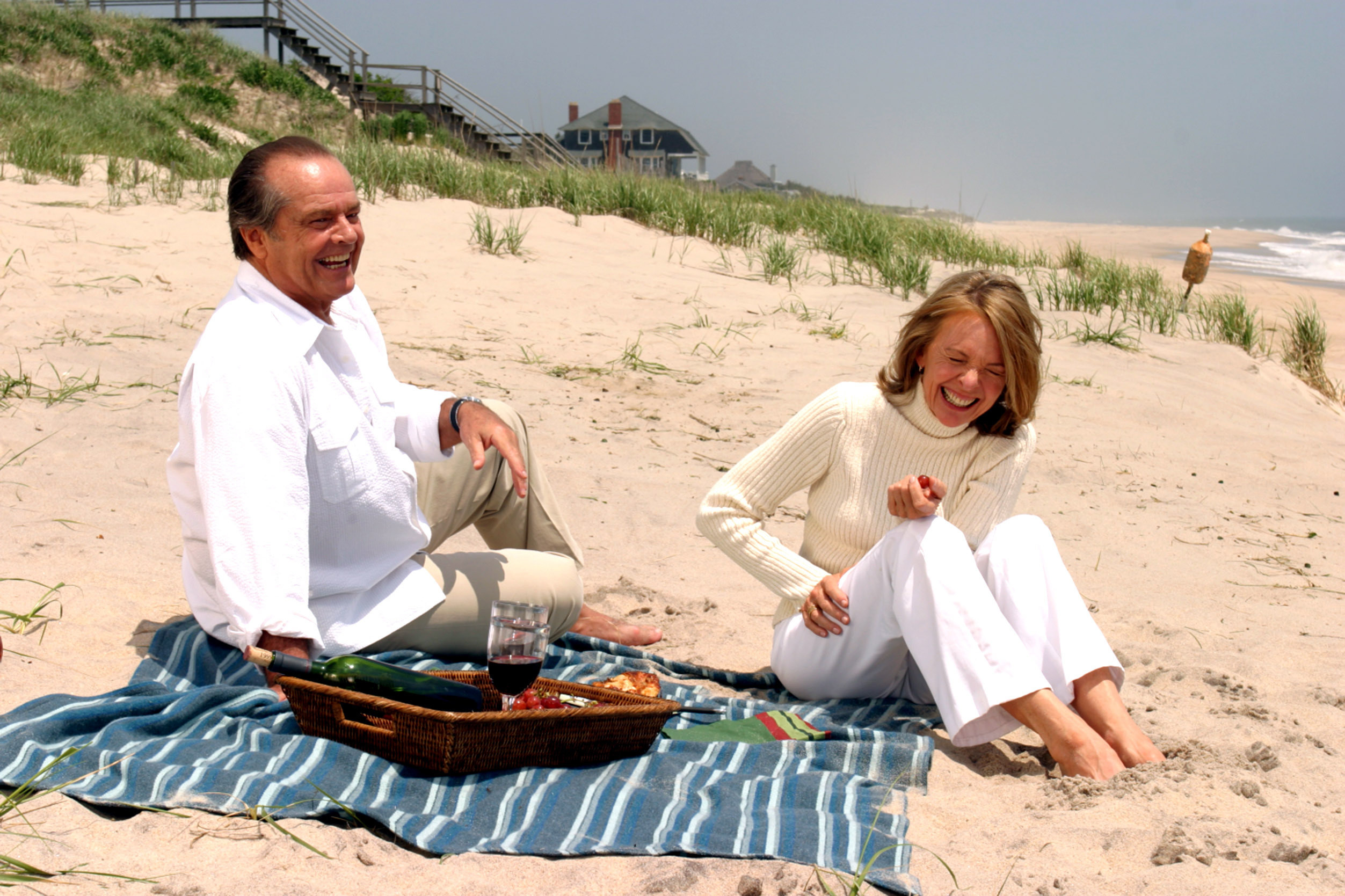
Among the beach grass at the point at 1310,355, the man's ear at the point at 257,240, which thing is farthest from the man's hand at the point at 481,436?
the beach grass at the point at 1310,355

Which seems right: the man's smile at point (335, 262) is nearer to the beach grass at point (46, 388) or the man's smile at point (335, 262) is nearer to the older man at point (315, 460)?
the older man at point (315, 460)

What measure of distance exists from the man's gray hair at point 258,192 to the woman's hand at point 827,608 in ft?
5.42

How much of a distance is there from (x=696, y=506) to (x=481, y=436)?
2106 millimetres

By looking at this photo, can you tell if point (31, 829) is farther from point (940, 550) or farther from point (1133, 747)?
point (1133, 747)

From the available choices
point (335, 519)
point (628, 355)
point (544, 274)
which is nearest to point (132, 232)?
point (544, 274)

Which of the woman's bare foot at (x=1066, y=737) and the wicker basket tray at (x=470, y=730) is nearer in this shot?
the wicker basket tray at (x=470, y=730)

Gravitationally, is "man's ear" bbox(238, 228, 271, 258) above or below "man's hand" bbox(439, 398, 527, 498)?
above

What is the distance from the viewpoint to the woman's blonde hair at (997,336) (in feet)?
9.55

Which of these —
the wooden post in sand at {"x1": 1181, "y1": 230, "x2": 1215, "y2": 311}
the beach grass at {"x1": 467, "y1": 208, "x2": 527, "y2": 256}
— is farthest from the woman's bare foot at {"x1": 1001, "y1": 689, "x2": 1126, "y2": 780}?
the wooden post in sand at {"x1": 1181, "y1": 230, "x2": 1215, "y2": 311}

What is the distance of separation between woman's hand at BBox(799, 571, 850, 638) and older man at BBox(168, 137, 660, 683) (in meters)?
0.72

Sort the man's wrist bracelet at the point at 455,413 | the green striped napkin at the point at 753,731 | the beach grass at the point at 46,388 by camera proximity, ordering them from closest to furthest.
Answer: the green striped napkin at the point at 753,731, the man's wrist bracelet at the point at 455,413, the beach grass at the point at 46,388

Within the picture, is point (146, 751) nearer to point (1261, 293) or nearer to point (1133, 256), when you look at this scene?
point (1261, 293)

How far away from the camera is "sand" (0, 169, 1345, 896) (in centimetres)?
211

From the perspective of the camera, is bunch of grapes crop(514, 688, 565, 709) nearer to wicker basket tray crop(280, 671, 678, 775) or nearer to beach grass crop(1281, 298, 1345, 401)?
wicker basket tray crop(280, 671, 678, 775)
